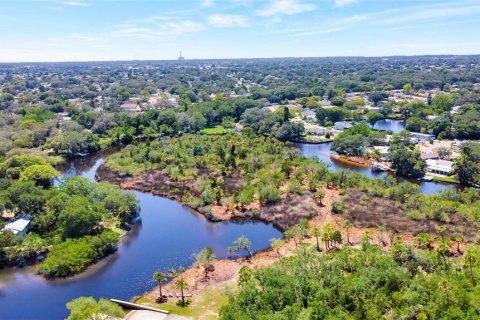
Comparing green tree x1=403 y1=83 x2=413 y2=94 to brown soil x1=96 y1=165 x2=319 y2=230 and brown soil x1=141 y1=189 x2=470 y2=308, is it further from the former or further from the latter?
brown soil x1=141 y1=189 x2=470 y2=308

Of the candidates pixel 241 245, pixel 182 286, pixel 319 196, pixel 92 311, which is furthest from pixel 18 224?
pixel 319 196

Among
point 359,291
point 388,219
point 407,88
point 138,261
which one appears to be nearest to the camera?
point 359,291

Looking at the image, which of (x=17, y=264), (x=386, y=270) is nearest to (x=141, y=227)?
(x=17, y=264)

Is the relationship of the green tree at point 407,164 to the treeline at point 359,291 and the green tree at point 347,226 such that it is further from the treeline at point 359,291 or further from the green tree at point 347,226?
the treeline at point 359,291

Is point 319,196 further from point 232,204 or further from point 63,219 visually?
point 63,219

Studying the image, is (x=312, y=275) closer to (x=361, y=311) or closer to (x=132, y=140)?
(x=361, y=311)


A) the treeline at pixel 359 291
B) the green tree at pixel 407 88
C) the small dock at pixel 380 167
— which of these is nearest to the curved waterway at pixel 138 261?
the treeline at pixel 359 291
